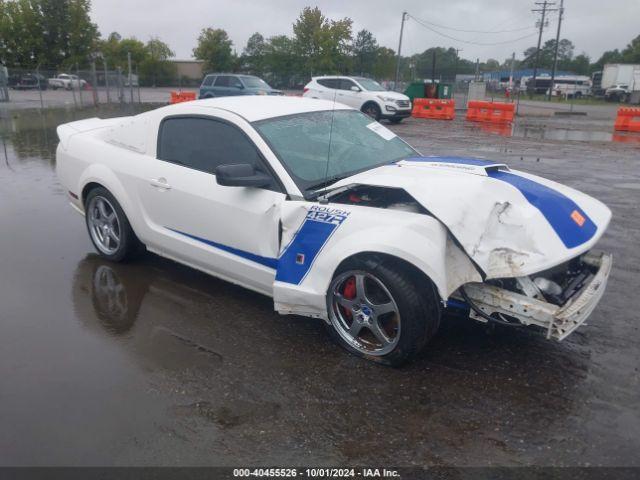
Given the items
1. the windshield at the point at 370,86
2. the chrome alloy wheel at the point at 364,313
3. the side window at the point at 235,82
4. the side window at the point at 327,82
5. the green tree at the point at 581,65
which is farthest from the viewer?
the green tree at the point at 581,65

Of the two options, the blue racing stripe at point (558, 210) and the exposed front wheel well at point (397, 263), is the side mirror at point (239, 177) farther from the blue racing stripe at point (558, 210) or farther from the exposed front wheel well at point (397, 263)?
the blue racing stripe at point (558, 210)

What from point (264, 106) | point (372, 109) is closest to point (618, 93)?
point (372, 109)

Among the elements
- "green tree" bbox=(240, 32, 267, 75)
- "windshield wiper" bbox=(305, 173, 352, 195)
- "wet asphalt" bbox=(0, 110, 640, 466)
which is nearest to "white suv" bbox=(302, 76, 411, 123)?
"wet asphalt" bbox=(0, 110, 640, 466)

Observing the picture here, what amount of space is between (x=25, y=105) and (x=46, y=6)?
37.7 meters

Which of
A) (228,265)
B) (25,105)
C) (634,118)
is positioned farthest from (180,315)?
(25,105)

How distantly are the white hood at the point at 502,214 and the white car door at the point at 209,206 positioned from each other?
693mm

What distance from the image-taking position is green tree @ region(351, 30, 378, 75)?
39.7 m

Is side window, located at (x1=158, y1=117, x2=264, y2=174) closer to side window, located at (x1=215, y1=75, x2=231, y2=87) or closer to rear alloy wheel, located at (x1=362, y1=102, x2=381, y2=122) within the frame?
rear alloy wheel, located at (x1=362, y1=102, x2=381, y2=122)

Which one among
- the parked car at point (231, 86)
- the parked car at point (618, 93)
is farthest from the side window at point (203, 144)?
the parked car at point (618, 93)

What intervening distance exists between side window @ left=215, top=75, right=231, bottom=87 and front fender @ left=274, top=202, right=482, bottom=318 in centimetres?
2049

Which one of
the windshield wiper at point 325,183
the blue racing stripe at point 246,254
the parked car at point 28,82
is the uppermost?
the parked car at point 28,82

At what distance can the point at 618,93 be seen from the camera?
5253 centimetres

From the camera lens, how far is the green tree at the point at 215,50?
62.2m

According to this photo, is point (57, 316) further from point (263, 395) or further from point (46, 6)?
point (46, 6)
